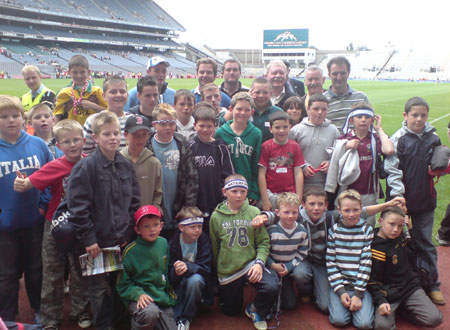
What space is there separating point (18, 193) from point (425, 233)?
14.8ft

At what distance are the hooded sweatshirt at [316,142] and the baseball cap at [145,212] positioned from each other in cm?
200

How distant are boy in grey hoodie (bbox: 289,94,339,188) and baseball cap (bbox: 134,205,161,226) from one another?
1.94 m

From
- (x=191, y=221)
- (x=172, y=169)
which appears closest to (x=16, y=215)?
(x=172, y=169)

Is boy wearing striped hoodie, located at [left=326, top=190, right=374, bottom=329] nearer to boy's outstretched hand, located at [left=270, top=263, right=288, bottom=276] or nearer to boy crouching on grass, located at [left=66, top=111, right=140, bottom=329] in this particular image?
boy's outstretched hand, located at [left=270, top=263, right=288, bottom=276]

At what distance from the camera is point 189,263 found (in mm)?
3676

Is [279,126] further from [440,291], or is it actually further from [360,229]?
[440,291]

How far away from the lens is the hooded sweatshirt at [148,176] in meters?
3.60

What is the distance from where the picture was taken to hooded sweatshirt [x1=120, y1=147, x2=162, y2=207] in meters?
3.60

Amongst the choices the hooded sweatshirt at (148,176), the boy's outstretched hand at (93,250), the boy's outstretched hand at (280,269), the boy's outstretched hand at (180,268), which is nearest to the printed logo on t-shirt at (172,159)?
the hooded sweatshirt at (148,176)

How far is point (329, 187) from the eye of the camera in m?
4.30

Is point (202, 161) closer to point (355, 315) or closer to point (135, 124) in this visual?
point (135, 124)

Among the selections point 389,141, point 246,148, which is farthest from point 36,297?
point 389,141

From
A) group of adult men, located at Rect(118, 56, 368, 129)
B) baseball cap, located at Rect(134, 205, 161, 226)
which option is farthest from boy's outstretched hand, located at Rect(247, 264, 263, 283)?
group of adult men, located at Rect(118, 56, 368, 129)

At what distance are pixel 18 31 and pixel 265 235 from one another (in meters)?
61.8
